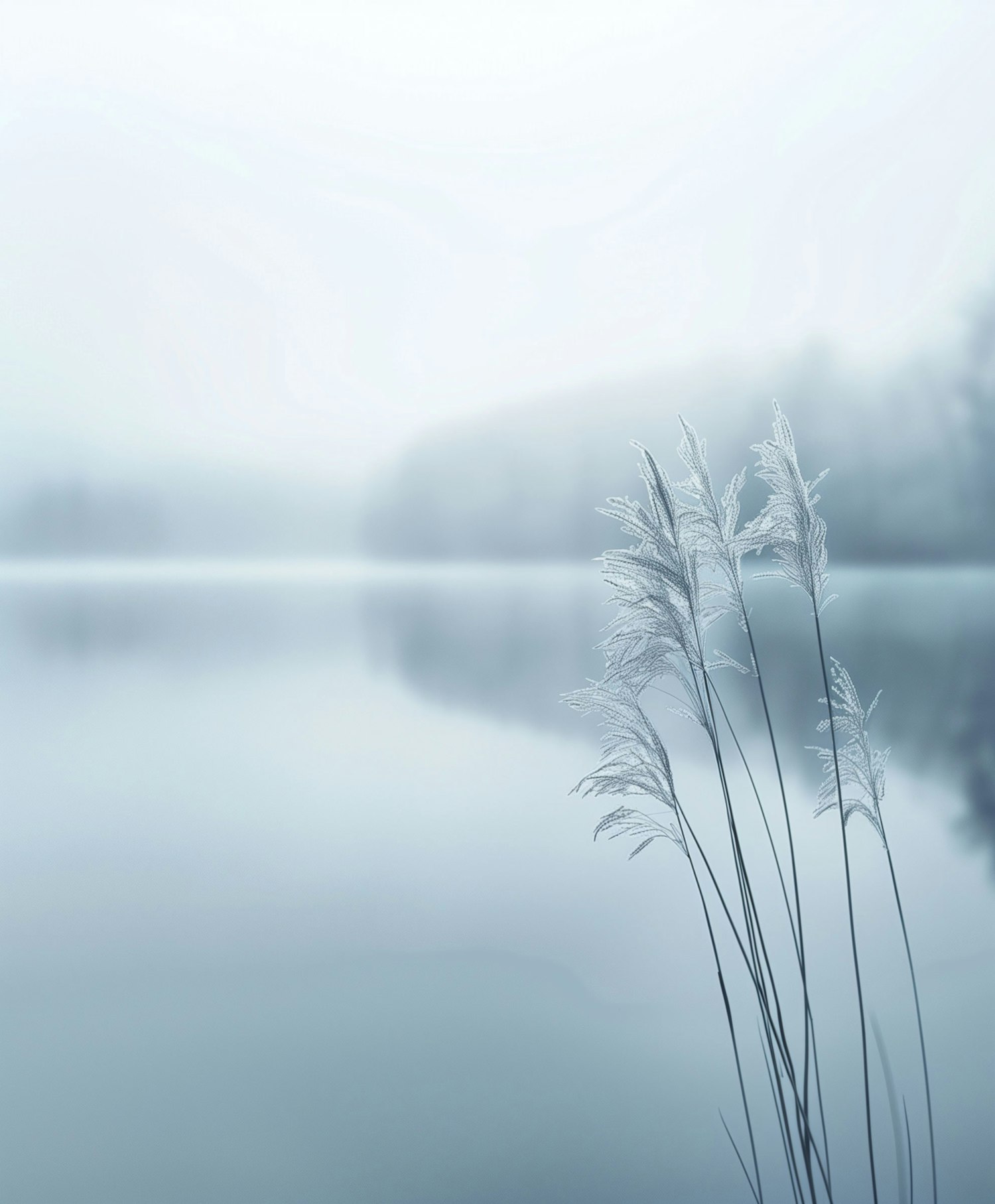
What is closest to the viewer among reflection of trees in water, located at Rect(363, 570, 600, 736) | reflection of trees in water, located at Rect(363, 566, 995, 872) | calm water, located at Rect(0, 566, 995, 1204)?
calm water, located at Rect(0, 566, 995, 1204)

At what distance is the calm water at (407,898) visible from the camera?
4.32ft

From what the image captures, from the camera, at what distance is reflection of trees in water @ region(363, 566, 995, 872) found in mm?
2197

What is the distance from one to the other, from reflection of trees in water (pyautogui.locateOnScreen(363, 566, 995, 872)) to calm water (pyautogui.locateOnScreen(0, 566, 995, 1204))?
10mm

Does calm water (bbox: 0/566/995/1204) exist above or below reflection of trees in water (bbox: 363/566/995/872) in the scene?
below

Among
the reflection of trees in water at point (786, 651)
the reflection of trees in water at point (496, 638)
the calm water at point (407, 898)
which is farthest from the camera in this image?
the reflection of trees in water at point (496, 638)

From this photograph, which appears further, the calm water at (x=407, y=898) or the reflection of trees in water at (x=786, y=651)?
the reflection of trees in water at (x=786, y=651)

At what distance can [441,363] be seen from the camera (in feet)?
8.36

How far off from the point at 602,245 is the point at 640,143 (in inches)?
11.3

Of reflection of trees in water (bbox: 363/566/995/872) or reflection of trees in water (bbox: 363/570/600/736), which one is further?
reflection of trees in water (bbox: 363/570/600/736)

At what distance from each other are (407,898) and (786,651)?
1.30 m

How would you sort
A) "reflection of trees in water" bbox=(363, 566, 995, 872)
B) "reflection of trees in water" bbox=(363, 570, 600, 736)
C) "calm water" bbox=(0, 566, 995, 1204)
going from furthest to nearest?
"reflection of trees in water" bbox=(363, 570, 600, 736)
"reflection of trees in water" bbox=(363, 566, 995, 872)
"calm water" bbox=(0, 566, 995, 1204)

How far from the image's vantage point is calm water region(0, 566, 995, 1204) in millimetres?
1316

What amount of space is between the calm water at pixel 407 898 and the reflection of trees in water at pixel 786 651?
1cm

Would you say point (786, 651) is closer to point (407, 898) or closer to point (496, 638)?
point (496, 638)
